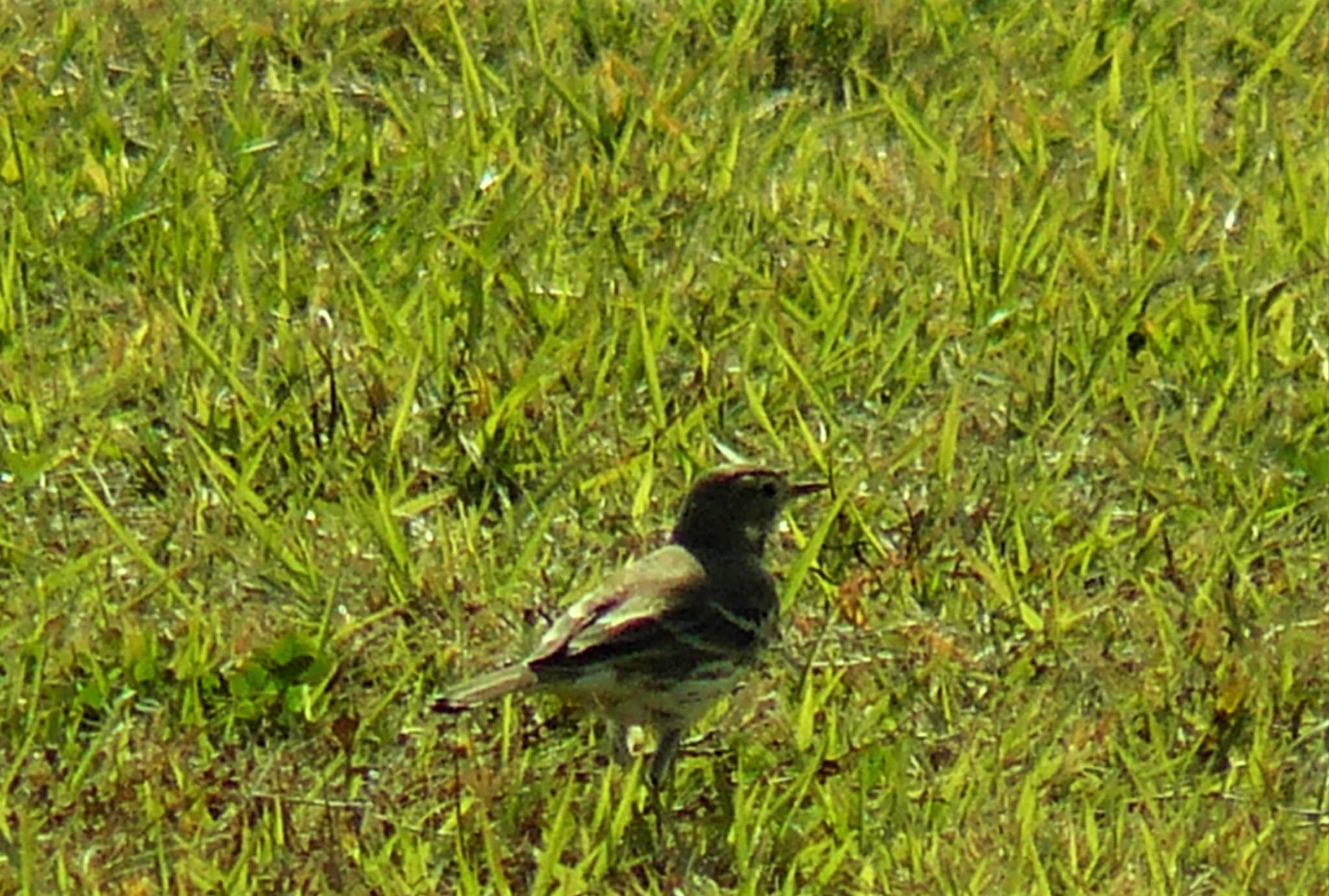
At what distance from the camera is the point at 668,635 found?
17.9ft

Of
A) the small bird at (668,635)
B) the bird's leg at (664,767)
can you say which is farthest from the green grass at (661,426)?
the small bird at (668,635)

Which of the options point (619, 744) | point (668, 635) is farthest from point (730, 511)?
point (619, 744)

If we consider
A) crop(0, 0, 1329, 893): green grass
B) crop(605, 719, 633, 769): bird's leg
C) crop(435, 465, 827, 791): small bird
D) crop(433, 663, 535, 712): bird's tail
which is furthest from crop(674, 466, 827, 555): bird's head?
crop(433, 663, 535, 712): bird's tail

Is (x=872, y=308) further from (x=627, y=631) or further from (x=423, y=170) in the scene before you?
(x=627, y=631)

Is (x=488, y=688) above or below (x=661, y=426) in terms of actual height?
above

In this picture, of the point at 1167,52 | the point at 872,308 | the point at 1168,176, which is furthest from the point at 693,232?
the point at 1167,52

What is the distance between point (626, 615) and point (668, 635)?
0.08 metres

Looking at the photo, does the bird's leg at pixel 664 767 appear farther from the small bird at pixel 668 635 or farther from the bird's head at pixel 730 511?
the bird's head at pixel 730 511

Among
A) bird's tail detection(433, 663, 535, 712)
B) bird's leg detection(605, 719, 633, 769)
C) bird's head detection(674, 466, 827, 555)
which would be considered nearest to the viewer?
bird's tail detection(433, 663, 535, 712)

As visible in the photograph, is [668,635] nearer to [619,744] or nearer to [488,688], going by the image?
[619,744]

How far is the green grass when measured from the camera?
17.5 feet

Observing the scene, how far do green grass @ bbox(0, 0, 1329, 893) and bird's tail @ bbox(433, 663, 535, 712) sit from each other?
0.53 feet

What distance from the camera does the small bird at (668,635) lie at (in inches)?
209

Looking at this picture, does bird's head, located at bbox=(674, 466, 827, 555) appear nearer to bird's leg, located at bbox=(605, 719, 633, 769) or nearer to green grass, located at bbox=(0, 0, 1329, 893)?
green grass, located at bbox=(0, 0, 1329, 893)
